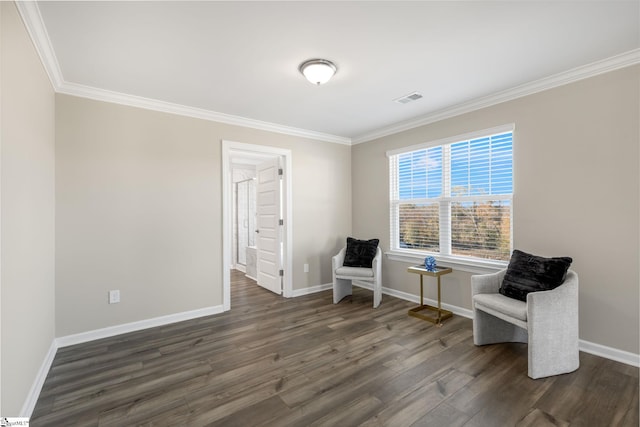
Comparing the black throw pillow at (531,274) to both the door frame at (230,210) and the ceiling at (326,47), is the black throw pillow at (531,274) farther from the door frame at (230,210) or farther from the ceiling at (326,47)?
the door frame at (230,210)

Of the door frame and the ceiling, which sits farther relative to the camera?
the door frame

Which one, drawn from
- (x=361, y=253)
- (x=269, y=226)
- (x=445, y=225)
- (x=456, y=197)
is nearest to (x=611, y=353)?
(x=445, y=225)

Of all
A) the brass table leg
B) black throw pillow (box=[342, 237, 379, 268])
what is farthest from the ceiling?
the brass table leg

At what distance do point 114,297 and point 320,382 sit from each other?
2.38 meters

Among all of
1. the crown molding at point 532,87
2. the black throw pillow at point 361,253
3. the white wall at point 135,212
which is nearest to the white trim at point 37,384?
the white wall at point 135,212

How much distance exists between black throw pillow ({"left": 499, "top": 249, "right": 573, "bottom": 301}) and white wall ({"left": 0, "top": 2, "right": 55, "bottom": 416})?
3.58 meters

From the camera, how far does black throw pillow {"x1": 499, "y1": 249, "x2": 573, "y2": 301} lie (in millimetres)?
2494

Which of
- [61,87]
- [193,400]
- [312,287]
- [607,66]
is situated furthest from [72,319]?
[607,66]

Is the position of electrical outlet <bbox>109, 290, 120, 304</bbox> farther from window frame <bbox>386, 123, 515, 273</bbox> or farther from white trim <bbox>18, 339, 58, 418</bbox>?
window frame <bbox>386, 123, 515, 273</bbox>

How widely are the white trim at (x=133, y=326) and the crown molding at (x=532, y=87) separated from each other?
3.58 metres

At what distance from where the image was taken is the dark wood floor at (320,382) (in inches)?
75.0

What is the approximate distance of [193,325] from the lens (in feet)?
11.2

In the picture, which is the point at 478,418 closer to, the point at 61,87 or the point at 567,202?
the point at 567,202

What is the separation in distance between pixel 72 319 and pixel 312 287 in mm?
2954
